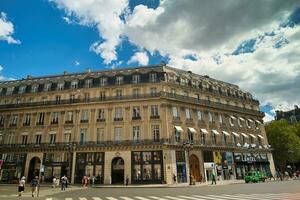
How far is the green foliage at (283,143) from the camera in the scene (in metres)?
49.4

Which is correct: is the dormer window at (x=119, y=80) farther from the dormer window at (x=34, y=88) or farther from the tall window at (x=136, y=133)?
the dormer window at (x=34, y=88)

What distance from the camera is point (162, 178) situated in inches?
1289

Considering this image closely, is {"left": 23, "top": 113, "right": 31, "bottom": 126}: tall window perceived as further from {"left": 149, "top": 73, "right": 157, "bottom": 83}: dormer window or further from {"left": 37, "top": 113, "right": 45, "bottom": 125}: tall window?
{"left": 149, "top": 73, "right": 157, "bottom": 83}: dormer window

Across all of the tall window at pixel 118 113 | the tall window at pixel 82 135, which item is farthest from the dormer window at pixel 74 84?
the tall window at pixel 118 113

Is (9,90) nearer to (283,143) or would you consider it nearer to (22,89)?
(22,89)

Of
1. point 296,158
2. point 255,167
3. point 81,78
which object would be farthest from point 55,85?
point 296,158

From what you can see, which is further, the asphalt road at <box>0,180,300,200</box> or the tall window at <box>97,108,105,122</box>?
the tall window at <box>97,108,105,122</box>

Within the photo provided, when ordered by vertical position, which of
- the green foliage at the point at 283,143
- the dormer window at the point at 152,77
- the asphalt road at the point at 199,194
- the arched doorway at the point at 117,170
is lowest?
the asphalt road at the point at 199,194

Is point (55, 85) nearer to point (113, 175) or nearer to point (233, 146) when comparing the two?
point (113, 175)

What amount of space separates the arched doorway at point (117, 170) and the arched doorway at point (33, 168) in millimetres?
12292

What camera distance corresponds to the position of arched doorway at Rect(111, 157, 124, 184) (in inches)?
1351

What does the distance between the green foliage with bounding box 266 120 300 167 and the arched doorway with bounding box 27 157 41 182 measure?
46.1 metres

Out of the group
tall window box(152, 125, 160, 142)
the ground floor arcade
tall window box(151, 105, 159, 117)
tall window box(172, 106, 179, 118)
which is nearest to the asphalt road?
the ground floor arcade

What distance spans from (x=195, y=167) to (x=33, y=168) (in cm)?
2497
